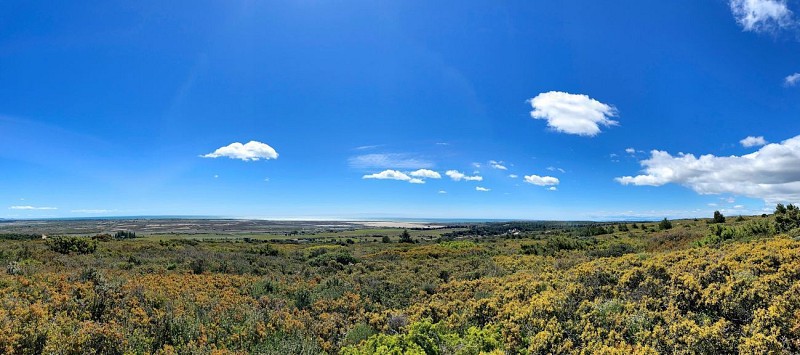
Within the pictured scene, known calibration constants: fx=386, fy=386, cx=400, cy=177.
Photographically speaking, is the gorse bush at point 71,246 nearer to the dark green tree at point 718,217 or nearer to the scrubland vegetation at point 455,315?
the scrubland vegetation at point 455,315

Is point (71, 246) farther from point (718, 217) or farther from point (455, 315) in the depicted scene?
point (718, 217)

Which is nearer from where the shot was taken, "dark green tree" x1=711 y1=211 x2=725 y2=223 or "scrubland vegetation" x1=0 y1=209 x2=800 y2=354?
"scrubland vegetation" x1=0 y1=209 x2=800 y2=354

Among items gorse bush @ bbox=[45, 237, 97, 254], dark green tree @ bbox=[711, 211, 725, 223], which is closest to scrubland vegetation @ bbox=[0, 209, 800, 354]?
gorse bush @ bbox=[45, 237, 97, 254]

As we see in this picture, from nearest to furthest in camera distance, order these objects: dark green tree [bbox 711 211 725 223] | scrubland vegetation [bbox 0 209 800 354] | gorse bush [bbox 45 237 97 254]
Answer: scrubland vegetation [bbox 0 209 800 354], gorse bush [bbox 45 237 97 254], dark green tree [bbox 711 211 725 223]

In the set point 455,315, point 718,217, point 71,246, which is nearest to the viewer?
point 455,315

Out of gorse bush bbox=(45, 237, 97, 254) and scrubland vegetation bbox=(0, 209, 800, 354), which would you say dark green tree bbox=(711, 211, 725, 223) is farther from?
gorse bush bbox=(45, 237, 97, 254)

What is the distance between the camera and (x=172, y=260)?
65.7 ft

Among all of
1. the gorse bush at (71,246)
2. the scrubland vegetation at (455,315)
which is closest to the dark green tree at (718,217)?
the scrubland vegetation at (455,315)

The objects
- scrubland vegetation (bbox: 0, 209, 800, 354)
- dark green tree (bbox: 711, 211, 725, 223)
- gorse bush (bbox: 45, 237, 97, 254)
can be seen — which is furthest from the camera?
dark green tree (bbox: 711, 211, 725, 223)

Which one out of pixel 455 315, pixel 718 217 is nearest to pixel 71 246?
pixel 455 315

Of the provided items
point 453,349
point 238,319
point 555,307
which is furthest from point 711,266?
point 238,319

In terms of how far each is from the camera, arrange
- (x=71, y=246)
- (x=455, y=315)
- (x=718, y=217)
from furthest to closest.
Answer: (x=718, y=217)
(x=71, y=246)
(x=455, y=315)

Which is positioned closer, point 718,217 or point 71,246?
point 71,246

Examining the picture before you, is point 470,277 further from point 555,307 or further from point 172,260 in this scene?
point 172,260
